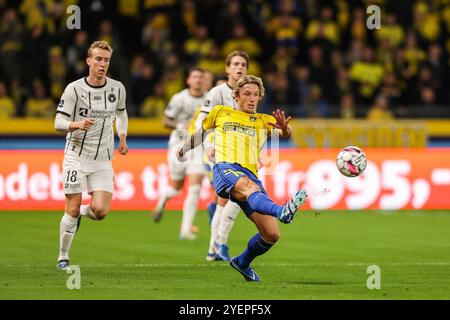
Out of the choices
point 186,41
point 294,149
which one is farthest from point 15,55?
point 294,149

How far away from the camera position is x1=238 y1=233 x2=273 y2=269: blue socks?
1041 cm

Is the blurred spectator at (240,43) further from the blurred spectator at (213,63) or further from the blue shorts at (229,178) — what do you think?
the blue shorts at (229,178)

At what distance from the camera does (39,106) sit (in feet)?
70.2

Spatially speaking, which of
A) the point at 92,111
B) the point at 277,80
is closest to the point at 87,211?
the point at 92,111

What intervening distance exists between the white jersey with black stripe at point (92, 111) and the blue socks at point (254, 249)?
6.56 feet

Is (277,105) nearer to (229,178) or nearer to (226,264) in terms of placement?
(226,264)

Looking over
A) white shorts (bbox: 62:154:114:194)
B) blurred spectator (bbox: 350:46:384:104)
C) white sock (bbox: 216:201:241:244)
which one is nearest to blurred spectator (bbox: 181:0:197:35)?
blurred spectator (bbox: 350:46:384:104)

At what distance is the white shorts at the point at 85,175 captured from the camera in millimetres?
11359

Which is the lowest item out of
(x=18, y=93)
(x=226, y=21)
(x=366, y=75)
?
(x=18, y=93)

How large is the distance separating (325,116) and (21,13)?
646 cm

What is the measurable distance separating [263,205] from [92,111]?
2.38 meters

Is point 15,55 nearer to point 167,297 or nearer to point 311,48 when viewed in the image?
point 311,48

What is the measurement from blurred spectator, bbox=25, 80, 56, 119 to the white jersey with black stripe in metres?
9.84

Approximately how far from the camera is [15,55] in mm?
22000
